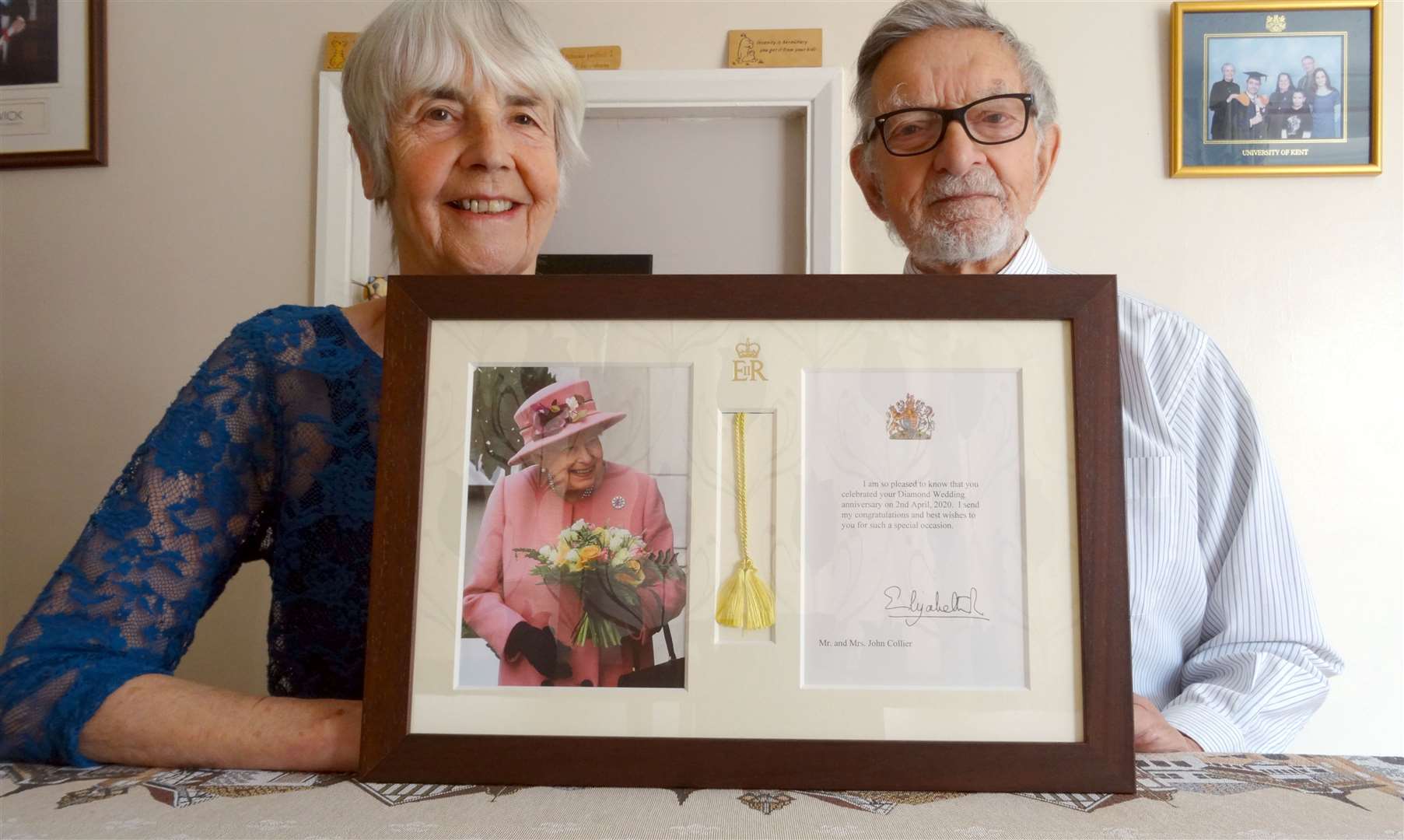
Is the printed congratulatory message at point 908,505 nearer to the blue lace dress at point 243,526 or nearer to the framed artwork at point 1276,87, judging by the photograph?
the blue lace dress at point 243,526

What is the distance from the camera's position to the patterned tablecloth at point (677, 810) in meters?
0.48

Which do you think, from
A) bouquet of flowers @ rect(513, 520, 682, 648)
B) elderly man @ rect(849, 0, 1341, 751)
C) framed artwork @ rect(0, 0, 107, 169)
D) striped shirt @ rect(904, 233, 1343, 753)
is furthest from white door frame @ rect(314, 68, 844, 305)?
bouquet of flowers @ rect(513, 520, 682, 648)

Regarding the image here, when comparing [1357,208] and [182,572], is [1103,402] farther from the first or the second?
[1357,208]

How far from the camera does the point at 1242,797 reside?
0.52 m

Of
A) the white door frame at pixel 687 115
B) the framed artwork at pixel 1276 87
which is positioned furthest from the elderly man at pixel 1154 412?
the framed artwork at pixel 1276 87

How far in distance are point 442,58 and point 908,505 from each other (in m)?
0.60

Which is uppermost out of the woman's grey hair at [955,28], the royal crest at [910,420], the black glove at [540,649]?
the woman's grey hair at [955,28]

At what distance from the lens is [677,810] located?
1.66 feet

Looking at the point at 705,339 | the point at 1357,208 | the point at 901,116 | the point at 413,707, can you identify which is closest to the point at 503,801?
the point at 413,707

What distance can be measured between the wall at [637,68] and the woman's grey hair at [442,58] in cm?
112

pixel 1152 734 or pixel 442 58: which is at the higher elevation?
pixel 442 58

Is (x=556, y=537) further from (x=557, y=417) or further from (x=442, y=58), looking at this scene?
(x=442, y=58)

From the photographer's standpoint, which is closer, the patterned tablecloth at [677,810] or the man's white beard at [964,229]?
the patterned tablecloth at [677,810]

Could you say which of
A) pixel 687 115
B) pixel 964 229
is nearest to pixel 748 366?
pixel 964 229
